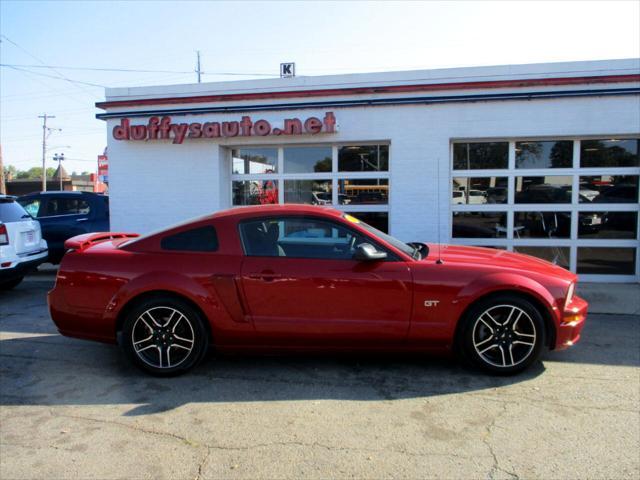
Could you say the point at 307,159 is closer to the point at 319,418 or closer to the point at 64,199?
the point at 64,199

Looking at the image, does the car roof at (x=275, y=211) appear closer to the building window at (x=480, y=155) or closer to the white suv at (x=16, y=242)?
the white suv at (x=16, y=242)

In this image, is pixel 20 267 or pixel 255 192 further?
pixel 255 192

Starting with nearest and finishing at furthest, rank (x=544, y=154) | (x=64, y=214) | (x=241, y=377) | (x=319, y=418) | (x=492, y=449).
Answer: (x=492, y=449), (x=319, y=418), (x=241, y=377), (x=544, y=154), (x=64, y=214)

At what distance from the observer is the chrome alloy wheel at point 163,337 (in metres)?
4.36

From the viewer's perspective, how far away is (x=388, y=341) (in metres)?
4.30

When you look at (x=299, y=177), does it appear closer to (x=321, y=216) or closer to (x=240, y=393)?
(x=321, y=216)

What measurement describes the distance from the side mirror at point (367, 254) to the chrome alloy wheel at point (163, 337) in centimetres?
160

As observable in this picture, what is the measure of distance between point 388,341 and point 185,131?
273 inches

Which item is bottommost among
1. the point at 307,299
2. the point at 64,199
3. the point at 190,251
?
the point at 307,299

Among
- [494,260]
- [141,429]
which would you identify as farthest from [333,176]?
[141,429]

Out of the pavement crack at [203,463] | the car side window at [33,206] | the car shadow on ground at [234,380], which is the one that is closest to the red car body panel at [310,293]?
the car shadow on ground at [234,380]

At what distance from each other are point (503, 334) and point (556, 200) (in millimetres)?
5563

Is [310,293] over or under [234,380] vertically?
over

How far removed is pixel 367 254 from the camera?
4.18 meters
